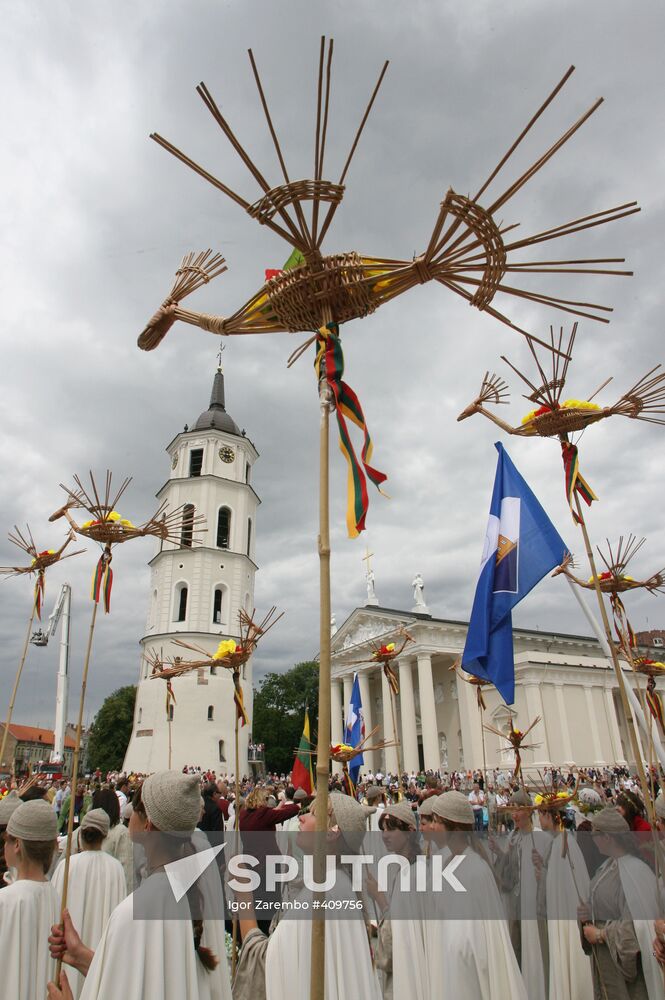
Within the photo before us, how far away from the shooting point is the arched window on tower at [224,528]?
39.8 metres

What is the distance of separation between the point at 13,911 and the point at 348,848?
1.67m

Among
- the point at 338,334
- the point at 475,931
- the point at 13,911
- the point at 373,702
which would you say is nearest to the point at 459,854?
the point at 475,931

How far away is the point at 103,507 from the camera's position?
15.9ft

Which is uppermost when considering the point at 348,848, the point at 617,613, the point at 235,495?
the point at 235,495

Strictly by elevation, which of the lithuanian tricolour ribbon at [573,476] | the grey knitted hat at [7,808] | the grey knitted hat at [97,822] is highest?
the lithuanian tricolour ribbon at [573,476]

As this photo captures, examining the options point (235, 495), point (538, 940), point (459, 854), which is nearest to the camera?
point (459, 854)

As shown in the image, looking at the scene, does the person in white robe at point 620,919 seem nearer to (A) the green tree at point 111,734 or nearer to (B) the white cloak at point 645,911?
(B) the white cloak at point 645,911

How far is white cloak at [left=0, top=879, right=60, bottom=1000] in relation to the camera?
2829mm

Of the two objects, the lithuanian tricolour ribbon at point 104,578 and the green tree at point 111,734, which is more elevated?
the green tree at point 111,734

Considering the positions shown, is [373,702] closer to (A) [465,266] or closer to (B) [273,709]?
(B) [273,709]

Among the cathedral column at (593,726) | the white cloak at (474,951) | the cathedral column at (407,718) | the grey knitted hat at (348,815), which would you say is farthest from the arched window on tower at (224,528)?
the grey knitted hat at (348,815)

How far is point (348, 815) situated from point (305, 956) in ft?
2.25

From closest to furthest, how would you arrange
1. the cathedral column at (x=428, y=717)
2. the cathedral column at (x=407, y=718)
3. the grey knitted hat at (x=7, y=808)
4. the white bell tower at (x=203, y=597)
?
the grey knitted hat at (x=7, y=808), the white bell tower at (x=203, y=597), the cathedral column at (x=428, y=717), the cathedral column at (x=407, y=718)

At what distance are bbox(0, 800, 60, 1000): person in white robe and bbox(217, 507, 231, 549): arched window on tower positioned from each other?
36.7m
